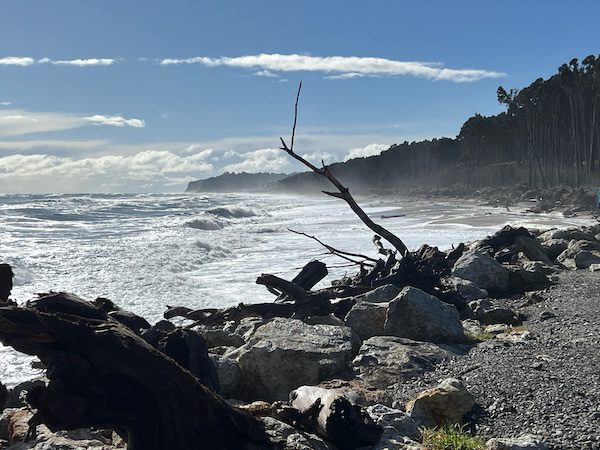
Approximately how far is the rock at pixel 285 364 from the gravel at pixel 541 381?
0.83 metres

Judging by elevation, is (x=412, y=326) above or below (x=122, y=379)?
below

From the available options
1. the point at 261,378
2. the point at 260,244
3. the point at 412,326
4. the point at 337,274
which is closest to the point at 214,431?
the point at 261,378

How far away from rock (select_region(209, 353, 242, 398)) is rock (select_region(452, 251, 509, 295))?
690 centimetres

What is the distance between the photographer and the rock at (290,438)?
13.1ft

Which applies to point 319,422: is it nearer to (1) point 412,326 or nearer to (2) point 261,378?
(2) point 261,378

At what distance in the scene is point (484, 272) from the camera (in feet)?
39.3

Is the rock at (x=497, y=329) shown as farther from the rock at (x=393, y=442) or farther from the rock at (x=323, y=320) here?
the rock at (x=393, y=442)

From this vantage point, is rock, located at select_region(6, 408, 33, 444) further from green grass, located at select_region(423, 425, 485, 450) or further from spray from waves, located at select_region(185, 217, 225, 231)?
spray from waves, located at select_region(185, 217, 225, 231)

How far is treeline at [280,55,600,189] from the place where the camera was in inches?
2452

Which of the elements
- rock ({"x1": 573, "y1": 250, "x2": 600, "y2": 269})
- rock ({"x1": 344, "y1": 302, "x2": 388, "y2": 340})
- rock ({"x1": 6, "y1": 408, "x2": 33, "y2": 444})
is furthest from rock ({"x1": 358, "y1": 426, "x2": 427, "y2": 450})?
rock ({"x1": 573, "y1": 250, "x2": 600, "y2": 269})

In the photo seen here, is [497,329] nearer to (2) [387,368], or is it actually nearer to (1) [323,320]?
(1) [323,320]

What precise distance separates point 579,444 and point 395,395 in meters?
1.91

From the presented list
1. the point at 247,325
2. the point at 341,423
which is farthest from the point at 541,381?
the point at 247,325

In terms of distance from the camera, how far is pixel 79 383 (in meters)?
3.61
